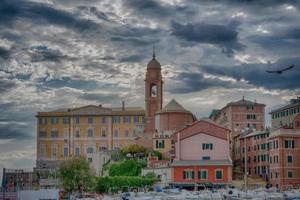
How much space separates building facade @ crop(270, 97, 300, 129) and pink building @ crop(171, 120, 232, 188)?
17.2 meters

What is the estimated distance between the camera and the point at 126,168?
8938 centimetres

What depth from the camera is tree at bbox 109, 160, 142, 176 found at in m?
88.6

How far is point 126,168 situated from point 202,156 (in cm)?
1011

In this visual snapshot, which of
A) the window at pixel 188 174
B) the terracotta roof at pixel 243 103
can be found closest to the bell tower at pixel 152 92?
the terracotta roof at pixel 243 103

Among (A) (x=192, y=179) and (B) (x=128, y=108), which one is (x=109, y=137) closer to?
(B) (x=128, y=108)

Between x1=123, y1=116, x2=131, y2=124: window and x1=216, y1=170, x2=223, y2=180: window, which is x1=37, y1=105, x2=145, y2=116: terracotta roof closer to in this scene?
x1=123, y1=116, x2=131, y2=124: window

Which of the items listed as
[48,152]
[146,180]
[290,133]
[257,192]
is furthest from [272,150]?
[48,152]

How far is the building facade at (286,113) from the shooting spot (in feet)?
342

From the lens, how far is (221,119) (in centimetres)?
12538

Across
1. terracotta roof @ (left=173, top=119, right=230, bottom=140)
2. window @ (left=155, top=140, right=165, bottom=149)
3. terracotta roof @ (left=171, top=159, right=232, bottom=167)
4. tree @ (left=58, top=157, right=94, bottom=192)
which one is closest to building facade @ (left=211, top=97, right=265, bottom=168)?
window @ (left=155, top=140, right=165, bottom=149)

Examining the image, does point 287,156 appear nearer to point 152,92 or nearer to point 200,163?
point 200,163

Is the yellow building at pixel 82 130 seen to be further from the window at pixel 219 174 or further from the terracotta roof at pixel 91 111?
the window at pixel 219 174

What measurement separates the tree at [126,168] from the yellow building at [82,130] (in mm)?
33628

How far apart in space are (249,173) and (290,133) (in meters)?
12.5
